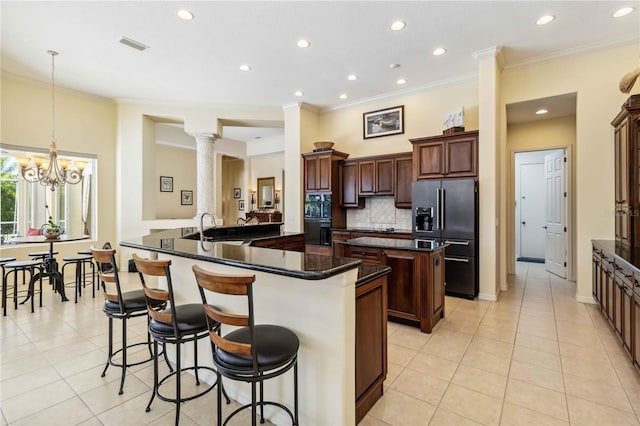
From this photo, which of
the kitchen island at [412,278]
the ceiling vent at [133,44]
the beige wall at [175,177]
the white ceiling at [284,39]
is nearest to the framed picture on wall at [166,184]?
the beige wall at [175,177]

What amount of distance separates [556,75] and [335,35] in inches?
128

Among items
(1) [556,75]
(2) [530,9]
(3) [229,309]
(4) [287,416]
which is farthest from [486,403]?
(1) [556,75]

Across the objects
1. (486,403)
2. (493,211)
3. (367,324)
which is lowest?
(486,403)

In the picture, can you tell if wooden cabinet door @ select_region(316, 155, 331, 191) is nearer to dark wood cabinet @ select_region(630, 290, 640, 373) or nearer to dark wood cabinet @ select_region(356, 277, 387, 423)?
dark wood cabinet @ select_region(356, 277, 387, 423)

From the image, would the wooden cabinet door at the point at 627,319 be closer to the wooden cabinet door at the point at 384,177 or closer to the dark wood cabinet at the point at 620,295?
the dark wood cabinet at the point at 620,295

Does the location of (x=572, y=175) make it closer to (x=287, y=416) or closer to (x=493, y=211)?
(x=493, y=211)

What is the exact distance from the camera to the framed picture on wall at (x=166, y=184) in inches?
355

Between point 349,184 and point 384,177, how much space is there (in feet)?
2.49

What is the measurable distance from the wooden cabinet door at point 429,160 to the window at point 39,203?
20.2 ft

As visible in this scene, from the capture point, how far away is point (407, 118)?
18.6 ft

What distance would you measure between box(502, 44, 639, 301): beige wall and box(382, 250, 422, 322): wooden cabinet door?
2798 millimetres

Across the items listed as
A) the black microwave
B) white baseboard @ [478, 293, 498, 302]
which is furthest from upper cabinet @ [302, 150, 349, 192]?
white baseboard @ [478, 293, 498, 302]

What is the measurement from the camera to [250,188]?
11.0 meters

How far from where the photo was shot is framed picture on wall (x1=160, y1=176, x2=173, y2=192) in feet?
29.6
